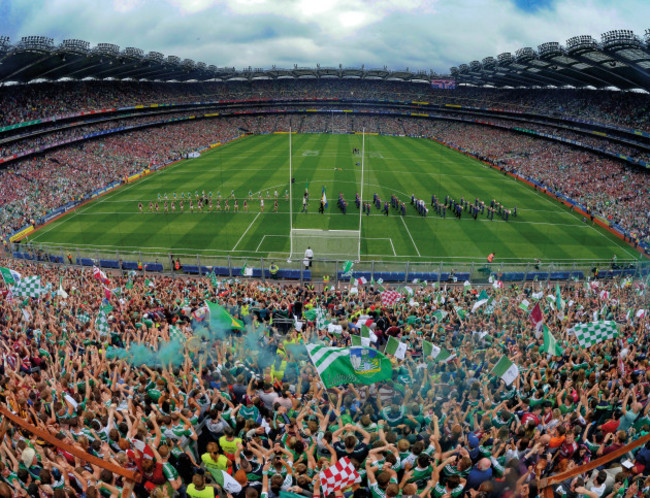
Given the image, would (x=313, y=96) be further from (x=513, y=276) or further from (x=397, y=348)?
(x=397, y=348)

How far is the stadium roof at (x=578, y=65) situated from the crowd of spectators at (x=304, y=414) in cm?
3386

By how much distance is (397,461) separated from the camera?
5.08 metres

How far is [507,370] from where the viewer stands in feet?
23.7

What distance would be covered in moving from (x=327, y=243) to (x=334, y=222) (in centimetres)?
614

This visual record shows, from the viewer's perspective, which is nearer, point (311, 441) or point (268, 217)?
point (311, 441)

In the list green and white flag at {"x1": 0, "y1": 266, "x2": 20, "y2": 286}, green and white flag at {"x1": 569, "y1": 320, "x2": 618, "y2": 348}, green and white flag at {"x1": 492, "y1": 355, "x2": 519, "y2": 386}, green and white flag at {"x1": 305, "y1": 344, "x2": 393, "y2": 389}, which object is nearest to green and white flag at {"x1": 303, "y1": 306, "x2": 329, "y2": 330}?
green and white flag at {"x1": 305, "y1": 344, "x2": 393, "y2": 389}

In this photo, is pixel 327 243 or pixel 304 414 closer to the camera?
pixel 304 414

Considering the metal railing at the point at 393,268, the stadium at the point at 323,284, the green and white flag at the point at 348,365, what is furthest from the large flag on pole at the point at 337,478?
the metal railing at the point at 393,268

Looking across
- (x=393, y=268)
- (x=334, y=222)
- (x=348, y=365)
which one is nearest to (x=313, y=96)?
(x=334, y=222)

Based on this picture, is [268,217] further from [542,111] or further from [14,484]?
[542,111]

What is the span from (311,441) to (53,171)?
160ft

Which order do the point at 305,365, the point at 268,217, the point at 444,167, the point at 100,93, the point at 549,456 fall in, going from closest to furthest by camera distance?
the point at 549,456 → the point at 305,365 → the point at 268,217 → the point at 444,167 → the point at 100,93

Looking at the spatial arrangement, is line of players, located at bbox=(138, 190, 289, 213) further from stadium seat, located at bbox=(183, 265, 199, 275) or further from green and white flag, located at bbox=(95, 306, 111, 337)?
green and white flag, located at bbox=(95, 306, 111, 337)

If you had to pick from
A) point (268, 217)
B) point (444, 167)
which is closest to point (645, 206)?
point (444, 167)
